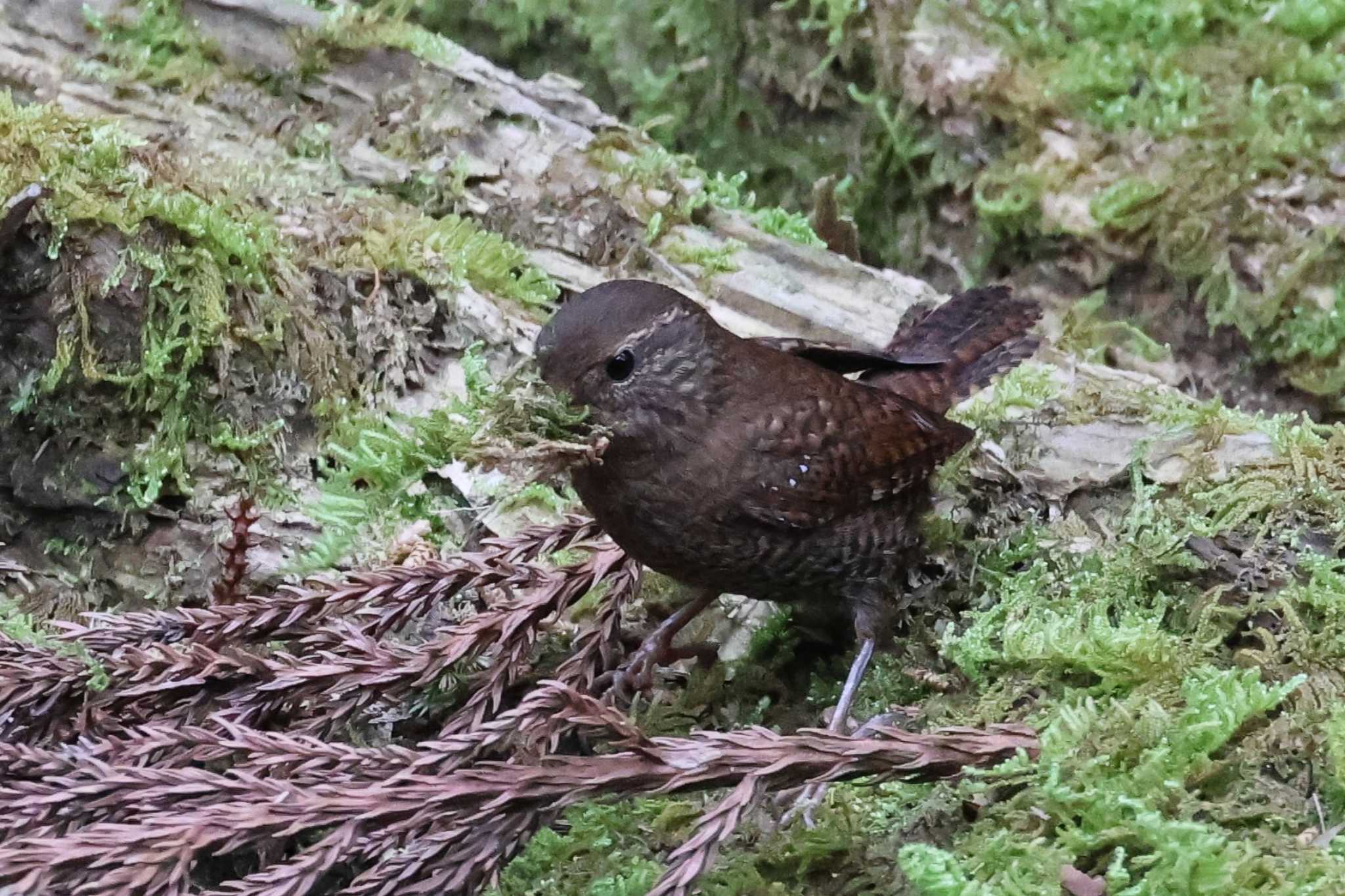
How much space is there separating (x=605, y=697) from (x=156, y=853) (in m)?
0.94

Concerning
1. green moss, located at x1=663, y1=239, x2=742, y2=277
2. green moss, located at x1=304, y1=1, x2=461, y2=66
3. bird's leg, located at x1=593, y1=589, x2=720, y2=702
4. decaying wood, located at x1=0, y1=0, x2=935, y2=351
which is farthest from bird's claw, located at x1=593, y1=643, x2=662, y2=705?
green moss, located at x1=304, y1=1, x2=461, y2=66

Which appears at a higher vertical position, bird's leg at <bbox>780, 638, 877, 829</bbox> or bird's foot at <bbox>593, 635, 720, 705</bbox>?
bird's leg at <bbox>780, 638, 877, 829</bbox>

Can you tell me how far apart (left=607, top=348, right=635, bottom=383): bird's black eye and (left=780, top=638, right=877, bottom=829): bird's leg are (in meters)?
0.71

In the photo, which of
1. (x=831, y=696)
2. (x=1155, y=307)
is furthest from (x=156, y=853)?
(x=1155, y=307)

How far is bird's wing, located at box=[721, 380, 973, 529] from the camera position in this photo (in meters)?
2.18

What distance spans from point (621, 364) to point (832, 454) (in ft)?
1.55

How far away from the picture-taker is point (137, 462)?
2.64 m

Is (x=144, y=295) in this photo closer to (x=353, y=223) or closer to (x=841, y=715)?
(x=353, y=223)

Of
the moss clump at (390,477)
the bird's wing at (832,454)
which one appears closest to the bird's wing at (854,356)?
the bird's wing at (832,454)

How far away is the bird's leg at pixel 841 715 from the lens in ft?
6.19

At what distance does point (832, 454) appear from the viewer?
2285mm

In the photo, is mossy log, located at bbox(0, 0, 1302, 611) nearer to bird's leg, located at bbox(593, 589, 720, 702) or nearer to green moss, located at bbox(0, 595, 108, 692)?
green moss, located at bbox(0, 595, 108, 692)

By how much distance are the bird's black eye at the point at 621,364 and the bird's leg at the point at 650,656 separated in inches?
19.9

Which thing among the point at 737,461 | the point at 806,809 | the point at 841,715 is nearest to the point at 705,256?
the point at 737,461
